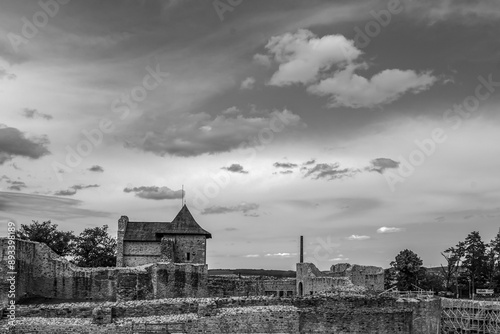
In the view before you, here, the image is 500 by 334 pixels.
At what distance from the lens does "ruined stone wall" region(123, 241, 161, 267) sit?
149ft

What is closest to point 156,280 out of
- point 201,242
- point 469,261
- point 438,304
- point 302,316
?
point 302,316

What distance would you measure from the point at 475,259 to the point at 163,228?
101ft

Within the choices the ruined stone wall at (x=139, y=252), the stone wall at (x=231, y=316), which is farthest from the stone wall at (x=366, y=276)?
the stone wall at (x=231, y=316)

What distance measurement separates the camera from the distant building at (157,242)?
44.8 meters

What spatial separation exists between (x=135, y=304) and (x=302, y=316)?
5.94 meters

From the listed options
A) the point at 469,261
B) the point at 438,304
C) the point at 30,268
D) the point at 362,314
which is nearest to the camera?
the point at 362,314

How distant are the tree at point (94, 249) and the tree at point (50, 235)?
3.01ft

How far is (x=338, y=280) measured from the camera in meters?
41.7

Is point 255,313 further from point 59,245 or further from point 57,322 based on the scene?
point 59,245

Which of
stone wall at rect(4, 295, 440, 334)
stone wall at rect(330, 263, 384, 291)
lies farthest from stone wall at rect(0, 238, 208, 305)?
stone wall at rect(330, 263, 384, 291)

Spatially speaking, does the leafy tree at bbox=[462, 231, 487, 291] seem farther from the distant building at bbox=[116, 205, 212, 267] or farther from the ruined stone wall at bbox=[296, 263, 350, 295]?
the distant building at bbox=[116, 205, 212, 267]

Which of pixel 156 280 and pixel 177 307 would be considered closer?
pixel 177 307
